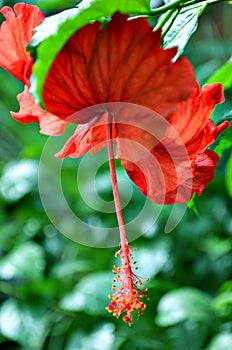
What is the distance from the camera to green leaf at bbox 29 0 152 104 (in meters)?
0.31

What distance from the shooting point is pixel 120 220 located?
0.41 m

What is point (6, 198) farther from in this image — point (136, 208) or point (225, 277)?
point (225, 277)

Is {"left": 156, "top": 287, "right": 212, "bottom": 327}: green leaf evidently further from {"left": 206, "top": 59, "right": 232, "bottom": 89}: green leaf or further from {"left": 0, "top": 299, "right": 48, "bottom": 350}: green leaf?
{"left": 206, "top": 59, "right": 232, "bottom": 89}: green leaf

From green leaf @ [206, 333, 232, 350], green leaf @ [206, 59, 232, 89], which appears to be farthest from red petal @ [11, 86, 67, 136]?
green leaf @ [206, 333, 232, 350]

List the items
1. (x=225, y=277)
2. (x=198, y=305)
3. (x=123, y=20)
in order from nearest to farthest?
(x=123, y=20) → (x=198, y=305) → (x=225, y=277)

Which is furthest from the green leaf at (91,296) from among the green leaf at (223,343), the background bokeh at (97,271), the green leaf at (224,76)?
the green leaf at (224,76)

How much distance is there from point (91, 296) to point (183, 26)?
0.74 metres

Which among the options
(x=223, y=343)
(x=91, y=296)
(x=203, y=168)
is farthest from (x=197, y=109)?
(x=91, y=296)

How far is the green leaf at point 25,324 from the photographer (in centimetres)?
111

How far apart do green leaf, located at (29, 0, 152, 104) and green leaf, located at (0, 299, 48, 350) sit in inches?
33.9

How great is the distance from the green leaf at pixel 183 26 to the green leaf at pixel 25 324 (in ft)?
2.64

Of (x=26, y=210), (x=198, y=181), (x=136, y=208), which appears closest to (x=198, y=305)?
(x=136, y=208)

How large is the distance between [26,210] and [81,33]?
3.43 ft

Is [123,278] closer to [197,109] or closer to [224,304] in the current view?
[197,109]
